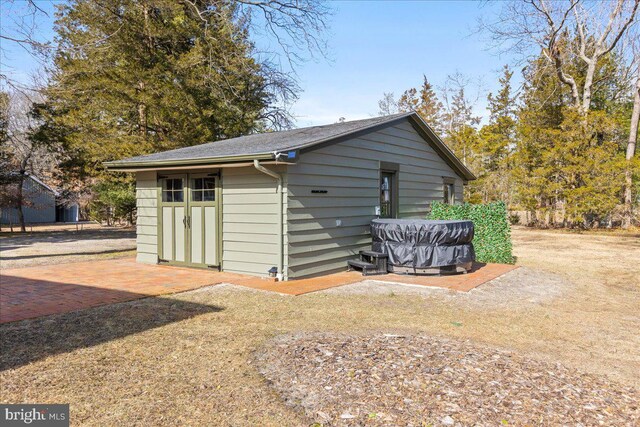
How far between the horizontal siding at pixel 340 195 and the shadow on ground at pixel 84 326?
7.93 feet

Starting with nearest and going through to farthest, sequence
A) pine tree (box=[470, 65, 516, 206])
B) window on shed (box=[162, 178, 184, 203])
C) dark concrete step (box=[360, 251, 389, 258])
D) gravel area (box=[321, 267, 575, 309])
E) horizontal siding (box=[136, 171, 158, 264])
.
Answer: gravel area (box=[321, 267, 575, 309])
dark concrete step (box=[360, 251, 389, 258])
window on shed (box=[162, 178, 184, 203])
horizontal siding (box=[136, 171, 158, 264])
pine tree (box=[470, 65, 516, 206])

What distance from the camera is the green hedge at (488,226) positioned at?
356 inches

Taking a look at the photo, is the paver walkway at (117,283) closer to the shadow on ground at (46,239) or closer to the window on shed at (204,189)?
the window on shed at (204,189)

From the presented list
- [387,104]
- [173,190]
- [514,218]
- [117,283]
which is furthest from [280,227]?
[387,104]

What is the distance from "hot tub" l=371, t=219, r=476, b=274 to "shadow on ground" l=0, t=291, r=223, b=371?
377 cm

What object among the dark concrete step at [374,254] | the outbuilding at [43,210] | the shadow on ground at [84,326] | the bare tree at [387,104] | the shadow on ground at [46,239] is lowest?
the shadow on ground at [84,326]

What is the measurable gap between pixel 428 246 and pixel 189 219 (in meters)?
4.68

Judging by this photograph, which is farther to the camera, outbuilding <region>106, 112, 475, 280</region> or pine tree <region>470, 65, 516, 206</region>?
pine tree <region>470, 65, 516, 206</region>

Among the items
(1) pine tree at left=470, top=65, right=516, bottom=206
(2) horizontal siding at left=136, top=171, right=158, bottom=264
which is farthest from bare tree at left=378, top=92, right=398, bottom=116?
(2) horizontal siding at left=136, top=171, right=158, bottom=264

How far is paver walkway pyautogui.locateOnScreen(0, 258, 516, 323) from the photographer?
553 centimetres

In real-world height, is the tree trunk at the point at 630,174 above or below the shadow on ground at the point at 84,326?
above

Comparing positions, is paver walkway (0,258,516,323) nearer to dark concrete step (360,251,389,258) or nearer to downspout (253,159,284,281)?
downspout (253,159,284,281)

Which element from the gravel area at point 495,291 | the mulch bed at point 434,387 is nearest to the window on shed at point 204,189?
the gravel area at point 495,291

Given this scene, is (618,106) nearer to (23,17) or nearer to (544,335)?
(544,335)
